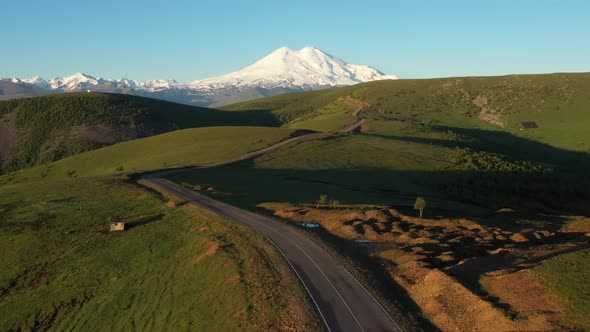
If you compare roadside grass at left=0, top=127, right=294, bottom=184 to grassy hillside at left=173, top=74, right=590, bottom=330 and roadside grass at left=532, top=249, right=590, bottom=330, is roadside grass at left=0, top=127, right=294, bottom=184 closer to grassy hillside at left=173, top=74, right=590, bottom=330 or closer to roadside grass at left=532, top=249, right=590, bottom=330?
grassy hillside at left=173, top=74, right=590, bottom=330

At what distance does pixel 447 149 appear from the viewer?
124438 millimetres

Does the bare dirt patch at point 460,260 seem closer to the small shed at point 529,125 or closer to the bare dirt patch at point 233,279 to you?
the bare dirt patch at point 233,279

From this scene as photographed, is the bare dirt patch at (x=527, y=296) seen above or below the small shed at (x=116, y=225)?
above

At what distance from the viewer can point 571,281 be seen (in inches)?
1187

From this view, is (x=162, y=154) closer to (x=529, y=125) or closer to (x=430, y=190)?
(x=430, y=190)

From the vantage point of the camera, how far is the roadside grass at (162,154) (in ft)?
344

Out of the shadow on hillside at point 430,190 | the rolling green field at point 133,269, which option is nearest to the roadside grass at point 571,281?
the rolling green field at point 133,269

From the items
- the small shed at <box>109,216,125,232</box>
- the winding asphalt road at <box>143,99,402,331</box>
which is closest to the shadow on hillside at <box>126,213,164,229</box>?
the small shed at <box>109,216,125,232</box>

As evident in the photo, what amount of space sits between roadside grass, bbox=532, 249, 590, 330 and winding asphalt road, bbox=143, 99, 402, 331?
11356mm

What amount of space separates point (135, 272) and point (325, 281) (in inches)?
850

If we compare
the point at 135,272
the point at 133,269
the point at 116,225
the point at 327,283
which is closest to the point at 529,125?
the point at 327,283

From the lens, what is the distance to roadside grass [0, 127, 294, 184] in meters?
105

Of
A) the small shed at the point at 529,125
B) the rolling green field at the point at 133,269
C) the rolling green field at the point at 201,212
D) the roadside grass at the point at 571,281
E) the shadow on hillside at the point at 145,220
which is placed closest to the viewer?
the roadside grass at the point at 571,281

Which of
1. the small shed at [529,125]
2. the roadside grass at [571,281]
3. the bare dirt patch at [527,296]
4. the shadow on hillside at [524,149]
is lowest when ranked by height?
the shadow on hillside at [524,149]
